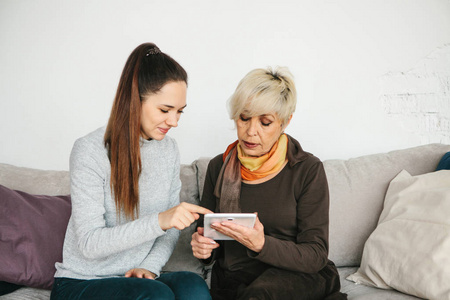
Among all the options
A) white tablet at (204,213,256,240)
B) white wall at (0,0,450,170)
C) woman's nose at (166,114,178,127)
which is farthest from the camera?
white wall at (0,0,450,170)

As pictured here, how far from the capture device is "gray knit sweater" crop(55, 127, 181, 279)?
1.37 meters

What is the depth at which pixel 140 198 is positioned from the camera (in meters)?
1.60

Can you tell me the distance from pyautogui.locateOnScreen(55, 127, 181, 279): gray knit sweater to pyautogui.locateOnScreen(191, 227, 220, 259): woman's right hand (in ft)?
0.49

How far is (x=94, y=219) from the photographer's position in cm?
142

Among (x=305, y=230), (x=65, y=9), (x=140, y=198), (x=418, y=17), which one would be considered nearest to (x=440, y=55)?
(x=418, y=17)

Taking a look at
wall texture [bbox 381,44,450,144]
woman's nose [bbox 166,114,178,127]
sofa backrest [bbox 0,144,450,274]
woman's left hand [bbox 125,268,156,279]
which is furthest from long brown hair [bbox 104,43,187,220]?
wall texture [bbox 381,44,450,144]

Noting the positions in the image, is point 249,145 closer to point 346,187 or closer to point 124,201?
point 124,201

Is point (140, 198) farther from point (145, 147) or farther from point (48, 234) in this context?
point (48, 234)

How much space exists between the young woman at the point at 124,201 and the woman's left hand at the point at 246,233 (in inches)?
4.1

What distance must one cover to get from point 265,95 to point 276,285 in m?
0.71

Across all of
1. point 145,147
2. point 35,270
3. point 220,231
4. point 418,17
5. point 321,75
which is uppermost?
point 418,17

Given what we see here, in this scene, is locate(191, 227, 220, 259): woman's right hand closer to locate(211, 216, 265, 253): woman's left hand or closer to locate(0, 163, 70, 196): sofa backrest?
locate(211, 216, 265, 253): woman's left hand

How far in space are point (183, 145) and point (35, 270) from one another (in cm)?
108

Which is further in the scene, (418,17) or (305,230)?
(418,17)
